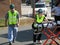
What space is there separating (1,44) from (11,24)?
1124 mm

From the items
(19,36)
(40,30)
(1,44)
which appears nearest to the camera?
(40,30)

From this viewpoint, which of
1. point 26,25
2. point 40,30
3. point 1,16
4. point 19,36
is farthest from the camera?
point 1,16

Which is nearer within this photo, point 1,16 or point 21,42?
point 21,42

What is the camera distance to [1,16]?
71.6ft

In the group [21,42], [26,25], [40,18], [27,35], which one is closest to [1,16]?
[26,25]

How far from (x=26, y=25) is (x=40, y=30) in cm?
862

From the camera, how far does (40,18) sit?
12062 mm

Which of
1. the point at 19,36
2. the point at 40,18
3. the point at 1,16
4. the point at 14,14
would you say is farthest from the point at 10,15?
the point at 1,16

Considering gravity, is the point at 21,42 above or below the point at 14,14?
→ below

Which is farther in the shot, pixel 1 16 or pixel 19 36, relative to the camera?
pixel 1 16

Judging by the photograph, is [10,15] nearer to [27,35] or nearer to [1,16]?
[27,35]

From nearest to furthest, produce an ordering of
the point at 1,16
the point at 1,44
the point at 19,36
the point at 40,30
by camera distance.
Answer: the point at 40,30 < the point at 1,44 < the point at 19,36 < the point at 1,16

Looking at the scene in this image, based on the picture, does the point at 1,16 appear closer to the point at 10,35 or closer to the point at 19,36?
the point at 19,36

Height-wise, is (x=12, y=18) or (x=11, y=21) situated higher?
(x=12, y=18)
